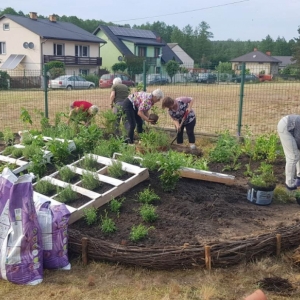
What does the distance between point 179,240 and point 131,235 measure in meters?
0.48

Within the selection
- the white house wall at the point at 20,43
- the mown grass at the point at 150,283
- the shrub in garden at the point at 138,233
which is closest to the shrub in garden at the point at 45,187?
the mown grass at the point at 150,283

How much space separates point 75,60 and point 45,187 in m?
38.8

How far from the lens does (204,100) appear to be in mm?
17703

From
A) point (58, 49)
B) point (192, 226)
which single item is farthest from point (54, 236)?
point (58, 49)

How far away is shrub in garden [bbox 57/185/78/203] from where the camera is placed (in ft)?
15.5

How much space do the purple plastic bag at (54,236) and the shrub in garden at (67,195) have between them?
0.77m

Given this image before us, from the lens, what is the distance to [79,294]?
3445mm

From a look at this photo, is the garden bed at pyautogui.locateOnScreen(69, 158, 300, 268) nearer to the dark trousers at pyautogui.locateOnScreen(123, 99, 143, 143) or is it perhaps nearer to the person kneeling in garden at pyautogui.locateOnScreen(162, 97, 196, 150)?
the person kneeling in garden at pyautogui.locateOnScreen(162, 97, 196, 150)

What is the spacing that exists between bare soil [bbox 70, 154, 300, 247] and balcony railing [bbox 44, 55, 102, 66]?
37294 millimetres

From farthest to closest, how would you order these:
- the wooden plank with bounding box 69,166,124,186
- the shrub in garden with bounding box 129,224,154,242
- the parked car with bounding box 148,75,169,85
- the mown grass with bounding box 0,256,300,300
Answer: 1. the parked car with bounding box 148,75,169,85
2. the wooden plank with bounding box 69,166,124,186
3. the shrub in garden with bounding box 129,224,154,242
4. the mown grass with bounding box 0,256,300,300

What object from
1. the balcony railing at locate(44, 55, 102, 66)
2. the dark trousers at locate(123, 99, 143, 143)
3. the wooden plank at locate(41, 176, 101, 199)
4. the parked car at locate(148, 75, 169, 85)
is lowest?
the wooden plank at locate(41, 176, 101, 199)

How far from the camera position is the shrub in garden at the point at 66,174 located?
5.23m

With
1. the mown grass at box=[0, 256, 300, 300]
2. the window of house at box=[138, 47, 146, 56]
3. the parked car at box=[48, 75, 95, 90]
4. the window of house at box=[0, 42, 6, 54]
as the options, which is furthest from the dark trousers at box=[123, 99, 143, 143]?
the window of house at box=[138, 47, 146, 56]

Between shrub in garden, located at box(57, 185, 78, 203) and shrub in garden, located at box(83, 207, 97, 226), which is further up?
shrub in garden, located at box(57, 185, 78, 203)
